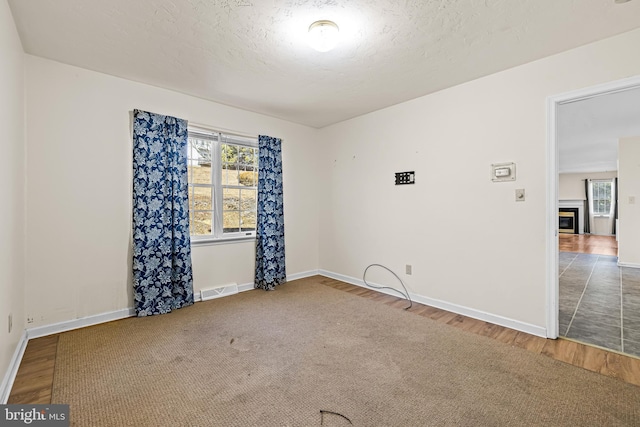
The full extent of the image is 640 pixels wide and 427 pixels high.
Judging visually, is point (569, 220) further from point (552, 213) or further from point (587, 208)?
point (552, 213)

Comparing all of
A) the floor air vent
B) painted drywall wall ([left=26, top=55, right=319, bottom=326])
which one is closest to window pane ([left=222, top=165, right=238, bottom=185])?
painted drywall wall ([left=26, top=55, right=319, bottom=326])

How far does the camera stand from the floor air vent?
3.66 m

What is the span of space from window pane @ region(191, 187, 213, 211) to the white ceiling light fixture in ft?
7.85

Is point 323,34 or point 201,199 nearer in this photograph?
point 323,34

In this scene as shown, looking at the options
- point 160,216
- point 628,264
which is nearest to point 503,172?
point 160,216

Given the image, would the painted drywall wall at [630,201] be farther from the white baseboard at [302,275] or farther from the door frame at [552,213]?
the white baseboard at [302,275]

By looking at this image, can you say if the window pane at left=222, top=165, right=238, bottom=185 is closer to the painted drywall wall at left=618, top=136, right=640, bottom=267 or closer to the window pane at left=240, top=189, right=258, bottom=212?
the window pane at left=240, top=189, right=258, bottom=212

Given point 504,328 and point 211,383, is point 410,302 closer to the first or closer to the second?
point 504,328

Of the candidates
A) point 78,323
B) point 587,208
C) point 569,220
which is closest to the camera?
point 78,323

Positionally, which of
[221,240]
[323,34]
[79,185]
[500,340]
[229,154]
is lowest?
[500,340]

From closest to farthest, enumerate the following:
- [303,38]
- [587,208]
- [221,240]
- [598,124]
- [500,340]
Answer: [303,38]
[500,340]
[221,240]
[598,124]
[587,208]

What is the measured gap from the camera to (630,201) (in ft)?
18.0

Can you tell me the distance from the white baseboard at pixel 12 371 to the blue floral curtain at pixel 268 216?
2391 millimetres

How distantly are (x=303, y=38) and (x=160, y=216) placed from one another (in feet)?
7.87
